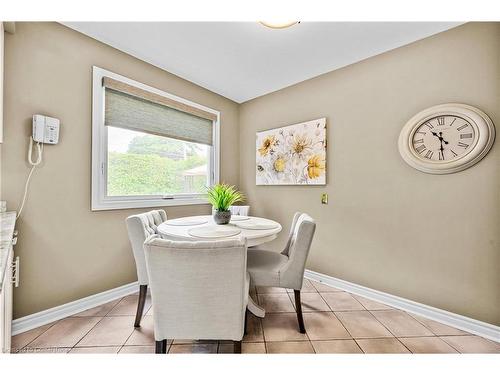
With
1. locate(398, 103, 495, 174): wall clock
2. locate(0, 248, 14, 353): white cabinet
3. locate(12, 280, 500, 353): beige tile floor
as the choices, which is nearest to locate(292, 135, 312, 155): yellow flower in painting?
locate(398, 103, 495, 174): wall clock

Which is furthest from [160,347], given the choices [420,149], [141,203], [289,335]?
[420,149]

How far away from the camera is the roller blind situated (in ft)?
6.82

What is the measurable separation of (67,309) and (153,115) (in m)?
1.97

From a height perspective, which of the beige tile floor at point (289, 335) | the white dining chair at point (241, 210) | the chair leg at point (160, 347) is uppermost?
the white dining chair at point (241, 210)

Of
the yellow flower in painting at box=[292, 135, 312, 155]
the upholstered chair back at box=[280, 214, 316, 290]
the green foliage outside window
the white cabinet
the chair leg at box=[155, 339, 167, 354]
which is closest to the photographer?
the white cabinet

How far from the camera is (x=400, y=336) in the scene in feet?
5.22

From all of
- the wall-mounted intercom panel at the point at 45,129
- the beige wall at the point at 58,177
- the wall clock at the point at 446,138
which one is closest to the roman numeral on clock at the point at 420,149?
the wall clock at the point at 446,138

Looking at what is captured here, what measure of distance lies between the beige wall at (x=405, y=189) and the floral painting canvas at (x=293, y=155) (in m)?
0.11

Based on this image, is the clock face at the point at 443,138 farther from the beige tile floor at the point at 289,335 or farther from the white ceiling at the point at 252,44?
the beige tile floor at the point at 289,335

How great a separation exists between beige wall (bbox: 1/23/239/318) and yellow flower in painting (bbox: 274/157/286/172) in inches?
73.2

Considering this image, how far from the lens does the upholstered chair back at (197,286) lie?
984mm

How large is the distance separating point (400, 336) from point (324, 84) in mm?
2501

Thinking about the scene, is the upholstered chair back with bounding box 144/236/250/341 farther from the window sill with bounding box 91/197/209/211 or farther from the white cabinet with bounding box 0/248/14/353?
the window sill with bounding box 91/197/209/211
